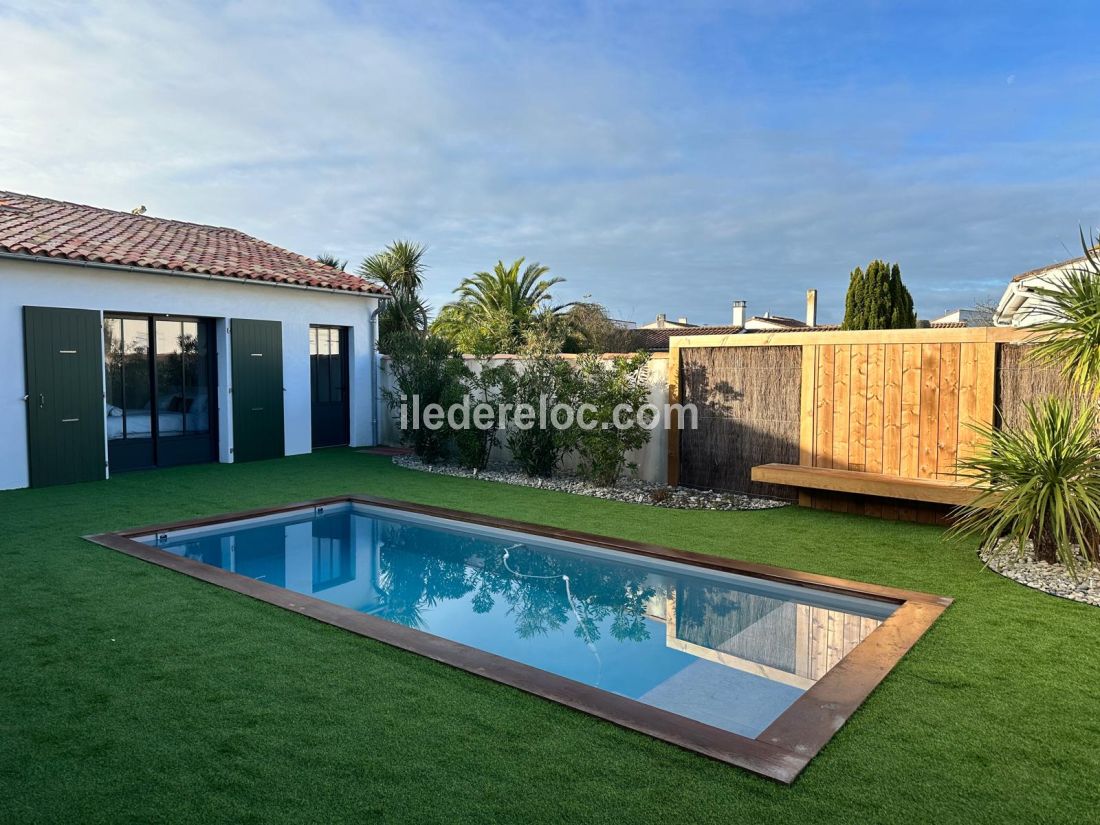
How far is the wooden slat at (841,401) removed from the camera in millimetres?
8539

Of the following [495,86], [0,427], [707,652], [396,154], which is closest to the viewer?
[707,652]

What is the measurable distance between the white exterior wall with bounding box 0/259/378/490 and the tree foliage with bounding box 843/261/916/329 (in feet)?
37.3

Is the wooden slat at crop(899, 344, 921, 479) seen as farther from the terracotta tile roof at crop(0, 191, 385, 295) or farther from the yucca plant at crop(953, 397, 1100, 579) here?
the terracotta tile roof at crop(0, 191, 385, 295)

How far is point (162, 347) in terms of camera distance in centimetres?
1156

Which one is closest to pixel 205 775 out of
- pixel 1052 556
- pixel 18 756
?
pixel 18 756

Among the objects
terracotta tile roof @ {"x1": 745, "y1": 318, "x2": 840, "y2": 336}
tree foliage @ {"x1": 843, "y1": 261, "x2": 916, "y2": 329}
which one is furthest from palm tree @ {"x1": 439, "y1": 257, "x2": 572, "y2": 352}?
tree foliage @ {"x1": 843, "y1": 261, "x2": 916, "y2": 329}

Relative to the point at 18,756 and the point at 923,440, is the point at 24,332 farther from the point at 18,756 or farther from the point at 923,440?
the point at 923,440

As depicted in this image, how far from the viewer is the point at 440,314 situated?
31.2m

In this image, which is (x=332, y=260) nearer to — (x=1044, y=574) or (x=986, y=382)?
(x=986, y=382)

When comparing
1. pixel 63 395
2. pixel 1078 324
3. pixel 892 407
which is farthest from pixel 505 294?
pixel 1078 324

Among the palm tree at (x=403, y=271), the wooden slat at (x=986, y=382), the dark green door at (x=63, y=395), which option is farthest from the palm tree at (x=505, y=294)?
the wooden slat at (x=986, y=382)

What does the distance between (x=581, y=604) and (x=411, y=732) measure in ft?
8.79

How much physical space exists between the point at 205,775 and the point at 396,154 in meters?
15.2

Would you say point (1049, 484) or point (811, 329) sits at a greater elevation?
point (811, 329)
